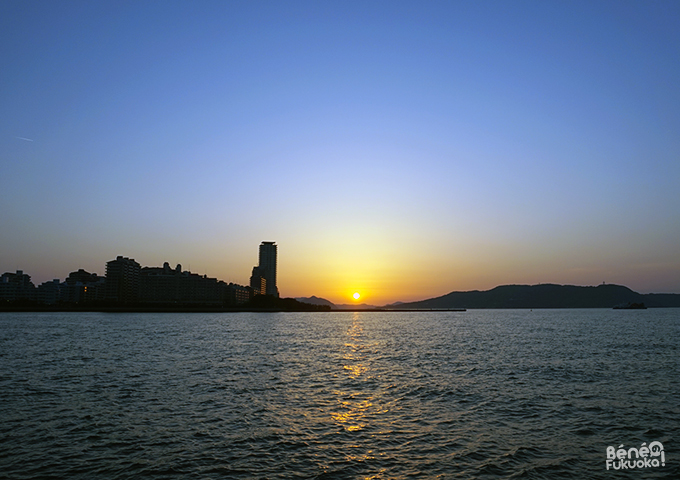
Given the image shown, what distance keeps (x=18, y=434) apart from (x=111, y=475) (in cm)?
968

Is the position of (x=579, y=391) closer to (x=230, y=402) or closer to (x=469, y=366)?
(x=469, y=366)

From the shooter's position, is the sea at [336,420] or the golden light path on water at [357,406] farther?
the golden light path on water at [357,406]

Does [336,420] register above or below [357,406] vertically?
above

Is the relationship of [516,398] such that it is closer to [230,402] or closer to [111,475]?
[230,402]

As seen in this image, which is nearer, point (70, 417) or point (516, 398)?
point (70, 417)

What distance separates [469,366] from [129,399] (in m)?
37.3

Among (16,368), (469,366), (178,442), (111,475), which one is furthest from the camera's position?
(469,366)

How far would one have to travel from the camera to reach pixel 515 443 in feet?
80.4

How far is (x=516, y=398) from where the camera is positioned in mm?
35938

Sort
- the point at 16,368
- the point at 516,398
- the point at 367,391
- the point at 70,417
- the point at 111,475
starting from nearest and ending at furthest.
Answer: the point at 111,475 < the point at 70,417 < the point at 516,398 < the point at 367,391 < the point at 16,368

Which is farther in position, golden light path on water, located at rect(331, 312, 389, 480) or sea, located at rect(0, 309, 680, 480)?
golden light path on water, located at rect(331, 312, 389, 480)

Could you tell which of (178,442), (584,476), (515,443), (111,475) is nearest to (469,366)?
(515,443)

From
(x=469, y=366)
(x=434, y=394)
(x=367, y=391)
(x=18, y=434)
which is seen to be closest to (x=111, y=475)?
(x=18, y=434)

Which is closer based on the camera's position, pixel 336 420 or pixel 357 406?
pixel 336 420
